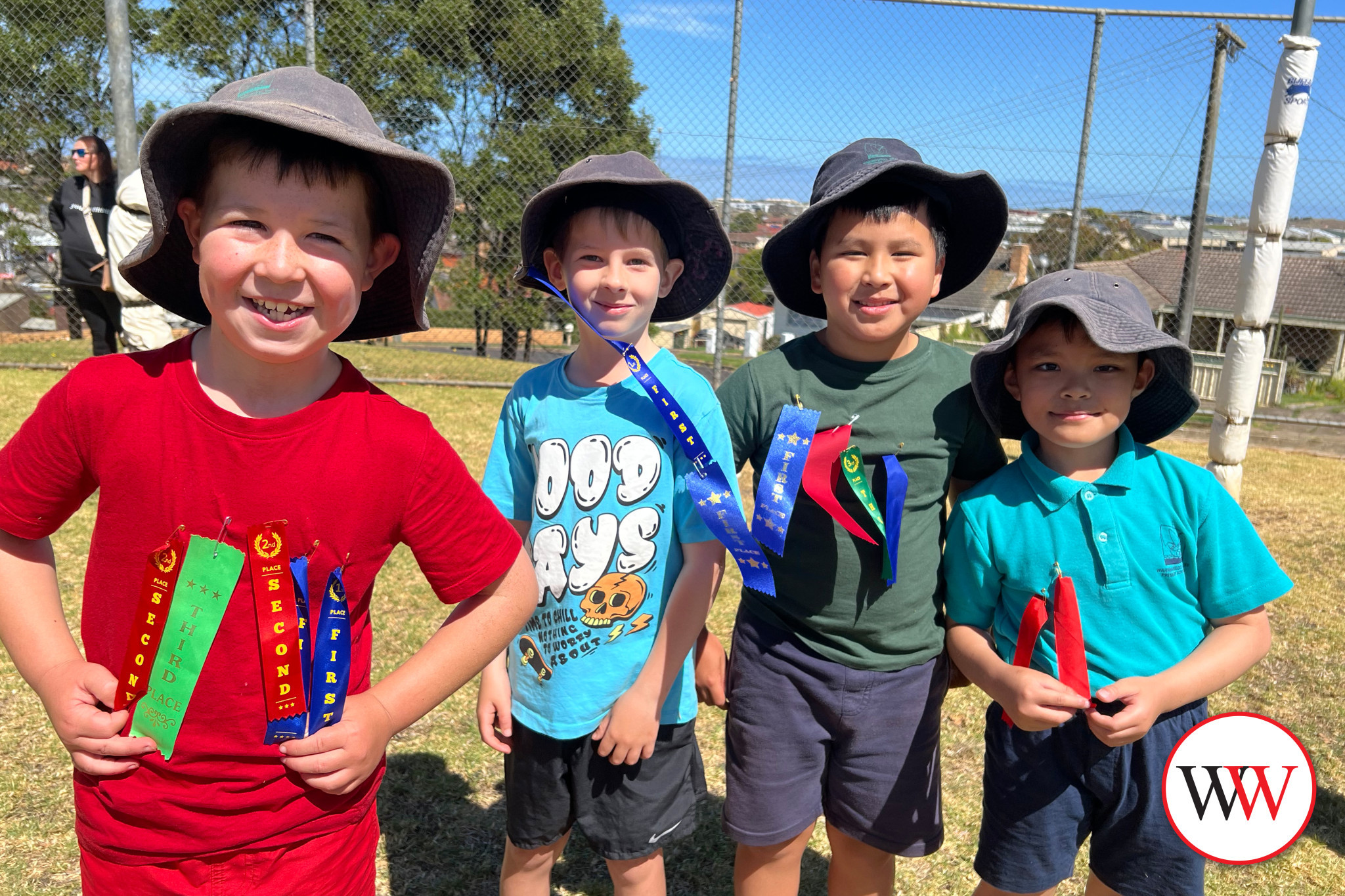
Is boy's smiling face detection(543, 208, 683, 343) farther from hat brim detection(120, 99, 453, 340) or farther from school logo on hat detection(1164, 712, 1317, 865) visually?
school logo on hat detection(1164, 712, 1317, 865)

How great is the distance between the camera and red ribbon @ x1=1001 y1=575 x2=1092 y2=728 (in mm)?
1538

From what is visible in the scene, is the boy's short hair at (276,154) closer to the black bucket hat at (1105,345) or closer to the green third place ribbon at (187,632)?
the green third place ribbon at (187,632)

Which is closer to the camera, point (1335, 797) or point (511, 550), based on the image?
point (511, 550)

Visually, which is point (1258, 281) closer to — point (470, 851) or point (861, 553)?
point (861, 553)

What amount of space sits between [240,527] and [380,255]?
1.37 feet

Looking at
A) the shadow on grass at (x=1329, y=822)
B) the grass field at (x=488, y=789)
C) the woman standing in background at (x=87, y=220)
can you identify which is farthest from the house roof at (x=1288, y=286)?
the woman standing in background at (x=87, y=220)

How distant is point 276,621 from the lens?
3.80ft

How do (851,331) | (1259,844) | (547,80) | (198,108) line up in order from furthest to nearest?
(547,80)
(851,331)
(1259,844)
(198,108)

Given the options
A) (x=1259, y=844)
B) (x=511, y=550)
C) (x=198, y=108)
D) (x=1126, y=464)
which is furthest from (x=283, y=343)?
(x=1259, y=844)

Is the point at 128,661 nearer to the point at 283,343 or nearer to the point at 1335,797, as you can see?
the point at 283,343

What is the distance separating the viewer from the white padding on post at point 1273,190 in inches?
129

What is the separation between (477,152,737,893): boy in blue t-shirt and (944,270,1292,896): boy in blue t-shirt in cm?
54

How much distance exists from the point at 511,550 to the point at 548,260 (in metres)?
0.74

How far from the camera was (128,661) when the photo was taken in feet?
3.74
